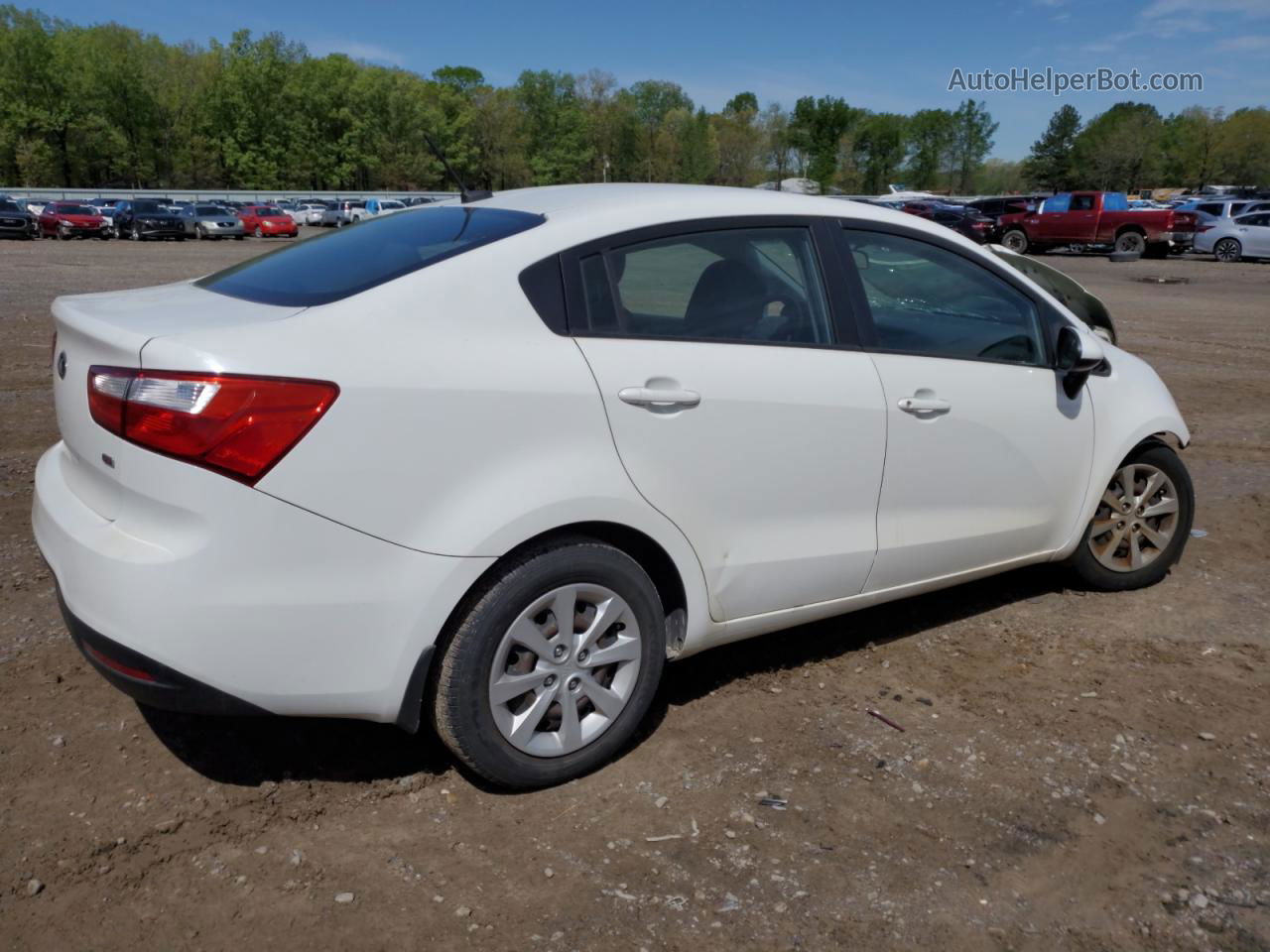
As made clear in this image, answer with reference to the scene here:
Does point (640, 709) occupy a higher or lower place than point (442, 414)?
lower

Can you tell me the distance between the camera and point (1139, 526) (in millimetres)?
4762

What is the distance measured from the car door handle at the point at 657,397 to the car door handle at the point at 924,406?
0.87 metres

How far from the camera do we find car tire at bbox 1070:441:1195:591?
4.66 meters

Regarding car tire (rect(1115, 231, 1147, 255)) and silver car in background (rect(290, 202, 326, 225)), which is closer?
car tire (rect(1115, 231, 1147, 255))

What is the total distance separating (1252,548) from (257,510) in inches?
198

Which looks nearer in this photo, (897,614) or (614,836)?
(614,836)

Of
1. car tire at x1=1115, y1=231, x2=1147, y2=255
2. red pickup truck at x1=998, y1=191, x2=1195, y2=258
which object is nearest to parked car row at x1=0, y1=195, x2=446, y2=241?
red pickup truck at x1=998, y1=191, x2=1195, y2=258

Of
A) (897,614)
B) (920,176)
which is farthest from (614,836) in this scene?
(920,176)

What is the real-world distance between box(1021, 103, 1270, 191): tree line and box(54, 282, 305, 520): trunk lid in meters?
102

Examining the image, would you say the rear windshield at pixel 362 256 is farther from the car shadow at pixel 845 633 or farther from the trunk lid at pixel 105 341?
the car shadow at pixel 845 633

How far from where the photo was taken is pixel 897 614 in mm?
4641

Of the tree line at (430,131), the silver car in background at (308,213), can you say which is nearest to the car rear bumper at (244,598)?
the silver car in background at (308,213)

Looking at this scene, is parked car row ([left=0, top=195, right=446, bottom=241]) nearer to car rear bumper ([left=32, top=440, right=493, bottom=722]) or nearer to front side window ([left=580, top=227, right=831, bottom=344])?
front side window ([left=580, top=227, right=831, bottom=344])

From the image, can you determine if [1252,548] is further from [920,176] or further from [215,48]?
[920,176]
